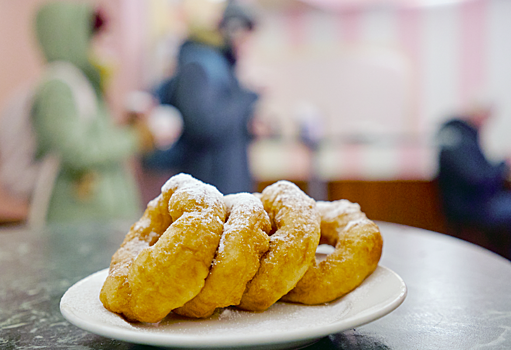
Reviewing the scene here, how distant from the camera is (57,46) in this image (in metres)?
1.79

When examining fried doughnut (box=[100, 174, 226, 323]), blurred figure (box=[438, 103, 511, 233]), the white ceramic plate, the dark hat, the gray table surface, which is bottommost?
blurred figure (box=[438, 103, 511, 233])

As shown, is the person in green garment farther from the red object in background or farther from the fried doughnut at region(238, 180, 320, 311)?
the fried doughnut at region(238, 180, 320, 311)

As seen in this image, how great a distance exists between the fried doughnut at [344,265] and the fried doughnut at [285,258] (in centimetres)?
2

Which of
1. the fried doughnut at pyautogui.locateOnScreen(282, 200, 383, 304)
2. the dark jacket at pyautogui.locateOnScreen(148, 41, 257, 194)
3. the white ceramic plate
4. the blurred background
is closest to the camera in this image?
the white ceramic plate

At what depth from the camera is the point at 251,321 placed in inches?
17.3

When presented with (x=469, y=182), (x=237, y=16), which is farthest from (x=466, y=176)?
(x=237, y=16)

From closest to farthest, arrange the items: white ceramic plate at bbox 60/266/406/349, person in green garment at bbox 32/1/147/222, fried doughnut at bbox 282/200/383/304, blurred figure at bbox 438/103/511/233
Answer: white ceramic plate at bbox 60/266/406/349, fried doughnut at bbox 282/200/383/304, person in green garment at bbox 32/1/147/222, blurred figure at bbox 438/103/511/233

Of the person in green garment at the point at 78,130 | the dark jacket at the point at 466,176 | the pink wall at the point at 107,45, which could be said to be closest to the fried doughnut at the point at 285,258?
the person in green garment at the point at 78,130

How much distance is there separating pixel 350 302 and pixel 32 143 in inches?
57.7

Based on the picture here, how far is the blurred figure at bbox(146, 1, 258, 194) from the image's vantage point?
183 cm

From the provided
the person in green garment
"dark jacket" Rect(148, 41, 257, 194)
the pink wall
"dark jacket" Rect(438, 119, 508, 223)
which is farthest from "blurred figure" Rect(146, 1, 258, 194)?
"dark jacket" Rect(438, 119, 508, 223)

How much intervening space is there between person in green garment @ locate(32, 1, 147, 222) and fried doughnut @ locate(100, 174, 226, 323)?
1117 mm

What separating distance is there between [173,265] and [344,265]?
0.62 ft

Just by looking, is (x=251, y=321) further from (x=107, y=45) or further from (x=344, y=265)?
(x=107, y=45)
